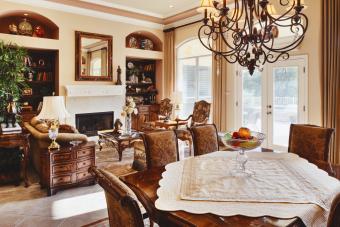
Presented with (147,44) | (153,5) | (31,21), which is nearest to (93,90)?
(31,21)

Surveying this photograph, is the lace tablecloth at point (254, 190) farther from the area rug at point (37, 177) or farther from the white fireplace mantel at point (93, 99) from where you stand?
the white fireplace mantel at point (93, 99)

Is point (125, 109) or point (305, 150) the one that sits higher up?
point (125, 109)

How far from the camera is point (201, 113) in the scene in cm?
648

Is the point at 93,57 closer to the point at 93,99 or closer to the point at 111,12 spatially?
the point at 93,99

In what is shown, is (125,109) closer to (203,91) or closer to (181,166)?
(203,91)

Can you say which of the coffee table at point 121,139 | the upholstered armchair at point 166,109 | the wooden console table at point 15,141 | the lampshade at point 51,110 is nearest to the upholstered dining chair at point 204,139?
the lampshade at point 51,110

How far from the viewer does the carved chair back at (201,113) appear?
21.0 feet

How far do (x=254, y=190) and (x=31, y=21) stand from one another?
22.8ft

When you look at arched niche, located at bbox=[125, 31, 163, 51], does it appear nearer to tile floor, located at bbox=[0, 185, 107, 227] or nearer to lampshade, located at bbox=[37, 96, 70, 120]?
lampshade, located at bbox=[37, 96, 70, 120]

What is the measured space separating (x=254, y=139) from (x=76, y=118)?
5.60 metres

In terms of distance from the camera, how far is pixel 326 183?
181 cm

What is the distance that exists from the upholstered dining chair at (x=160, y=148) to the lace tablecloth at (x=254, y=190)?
0.32 meters

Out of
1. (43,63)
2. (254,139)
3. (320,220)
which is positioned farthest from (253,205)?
(43,63)

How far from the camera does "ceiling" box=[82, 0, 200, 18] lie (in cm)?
662
